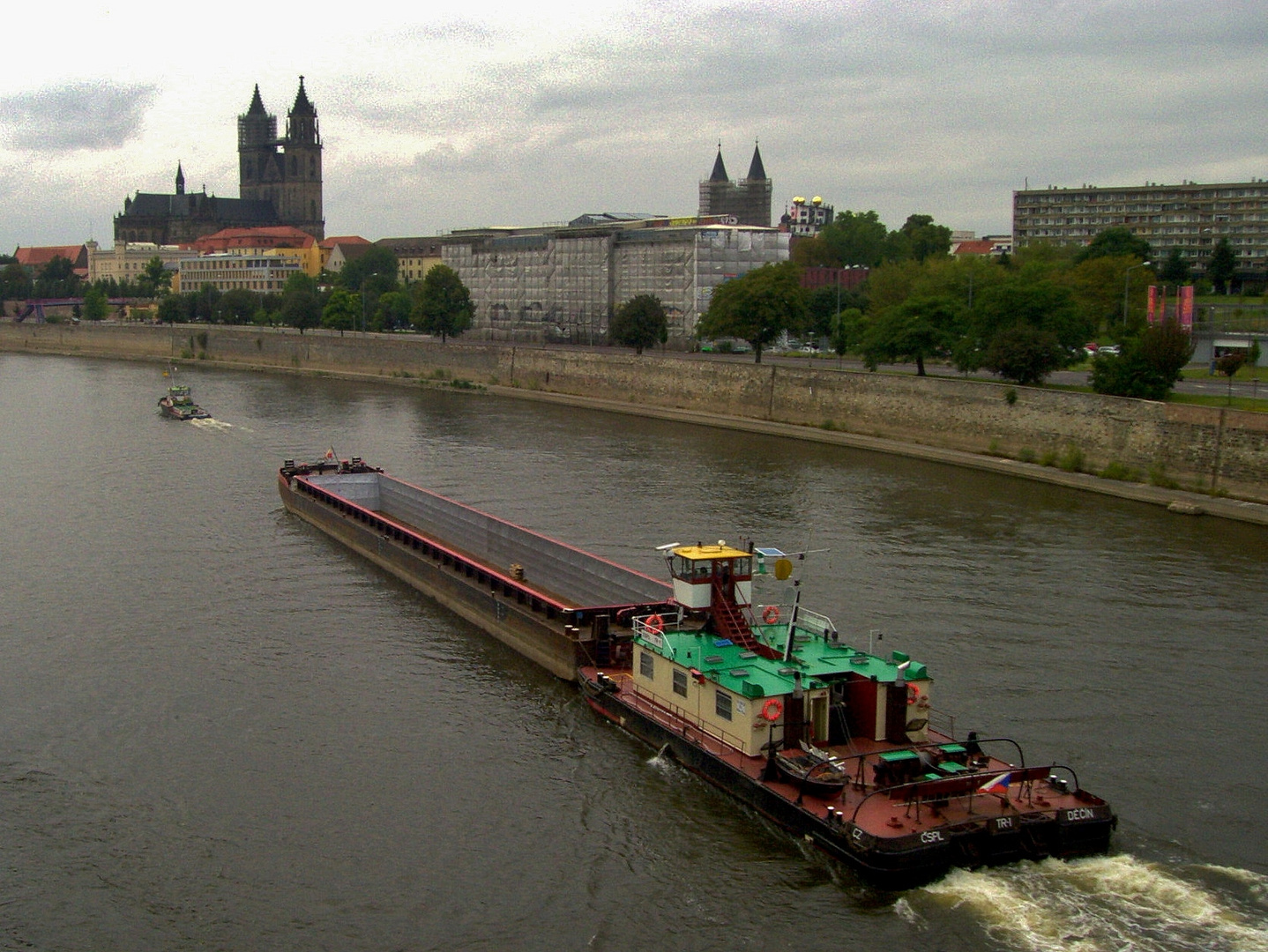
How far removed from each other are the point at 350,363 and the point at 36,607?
62026 mm

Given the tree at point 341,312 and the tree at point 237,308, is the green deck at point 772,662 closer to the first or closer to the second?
the tree at point 341,312

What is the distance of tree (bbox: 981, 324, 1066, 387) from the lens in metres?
48.1

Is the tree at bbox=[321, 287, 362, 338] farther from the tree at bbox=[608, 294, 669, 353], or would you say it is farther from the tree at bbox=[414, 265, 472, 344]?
the tree at bbox=[608, 294, 669, 353]

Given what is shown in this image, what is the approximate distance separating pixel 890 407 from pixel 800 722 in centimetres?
3530

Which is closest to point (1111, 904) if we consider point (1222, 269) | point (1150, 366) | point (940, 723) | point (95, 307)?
point (940, 723)

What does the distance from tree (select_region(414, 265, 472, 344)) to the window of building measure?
7779 cm

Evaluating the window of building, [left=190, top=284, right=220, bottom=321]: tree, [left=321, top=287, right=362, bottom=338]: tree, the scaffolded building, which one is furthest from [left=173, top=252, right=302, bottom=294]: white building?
the window of building

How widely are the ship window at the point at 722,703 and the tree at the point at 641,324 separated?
59.9 m

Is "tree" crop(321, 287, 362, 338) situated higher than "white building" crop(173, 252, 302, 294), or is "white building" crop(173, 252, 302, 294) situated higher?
"white building" crop(173, 252, 302, 294)

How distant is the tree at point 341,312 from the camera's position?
114 meters

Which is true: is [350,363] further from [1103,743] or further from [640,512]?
[1103,743]

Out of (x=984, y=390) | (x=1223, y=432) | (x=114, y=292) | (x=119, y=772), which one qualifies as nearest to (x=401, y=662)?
(x=119, y=772)

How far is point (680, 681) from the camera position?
18438 millimetres

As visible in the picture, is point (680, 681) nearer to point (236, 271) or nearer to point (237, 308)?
point (237, 308)
